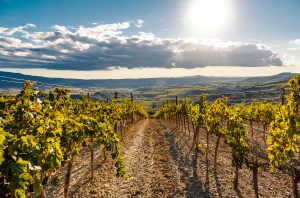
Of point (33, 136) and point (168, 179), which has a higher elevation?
point (33, 136)

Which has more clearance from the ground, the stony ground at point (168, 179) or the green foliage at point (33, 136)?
the green foliage at point (33, 136)

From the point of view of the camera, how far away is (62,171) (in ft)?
93.4

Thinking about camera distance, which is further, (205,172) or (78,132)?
(205,172)

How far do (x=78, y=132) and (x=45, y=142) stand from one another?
3.93 metres

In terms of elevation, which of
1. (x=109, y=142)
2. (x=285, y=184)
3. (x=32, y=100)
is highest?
(x=32, y=100)

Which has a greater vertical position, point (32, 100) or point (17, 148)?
point (32, 100)

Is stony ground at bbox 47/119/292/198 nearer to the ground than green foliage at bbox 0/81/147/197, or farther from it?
nearer to the ground

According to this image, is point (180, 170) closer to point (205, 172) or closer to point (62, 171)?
point (205, 172)

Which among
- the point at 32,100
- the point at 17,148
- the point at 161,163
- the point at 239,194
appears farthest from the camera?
the point at 161,163

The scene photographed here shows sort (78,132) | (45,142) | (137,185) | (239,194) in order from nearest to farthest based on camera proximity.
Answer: (45,142) < (78,132) < (239,194) < (137,185)

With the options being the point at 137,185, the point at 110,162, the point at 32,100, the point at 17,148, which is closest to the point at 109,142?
the point at 32,100

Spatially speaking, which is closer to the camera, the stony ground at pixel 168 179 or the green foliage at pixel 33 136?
the green foliage at pixel 33 136

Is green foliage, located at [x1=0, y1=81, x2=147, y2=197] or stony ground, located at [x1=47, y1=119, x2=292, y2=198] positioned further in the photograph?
stony ground, located at [x1=47, y1=119, x2=292, y2=198]

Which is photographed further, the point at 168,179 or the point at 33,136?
the point at 168,179
